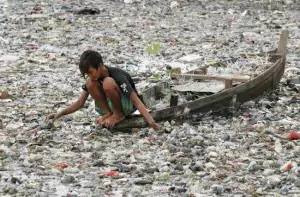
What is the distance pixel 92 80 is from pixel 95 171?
1067 millimetres

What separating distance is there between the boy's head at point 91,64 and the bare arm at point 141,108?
359mm

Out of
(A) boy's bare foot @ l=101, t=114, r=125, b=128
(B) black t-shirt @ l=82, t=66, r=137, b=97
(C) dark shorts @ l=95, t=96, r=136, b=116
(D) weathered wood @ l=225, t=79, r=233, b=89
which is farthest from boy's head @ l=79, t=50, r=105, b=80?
(D) weathered wood @ l=225, t=79, r=233, b=89

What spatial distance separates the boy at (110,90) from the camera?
21.3 ft

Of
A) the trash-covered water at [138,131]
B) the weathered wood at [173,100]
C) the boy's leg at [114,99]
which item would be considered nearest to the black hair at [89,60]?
the boy's leg at [114,99]

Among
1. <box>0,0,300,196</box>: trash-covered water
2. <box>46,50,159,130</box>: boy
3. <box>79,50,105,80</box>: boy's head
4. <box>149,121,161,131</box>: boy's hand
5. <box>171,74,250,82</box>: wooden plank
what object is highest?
<box>79,50,105,80</box>: boy's head

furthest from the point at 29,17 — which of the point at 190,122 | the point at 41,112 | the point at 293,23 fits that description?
the point at 190,122

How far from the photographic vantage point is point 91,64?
647cm

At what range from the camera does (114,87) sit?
260 inches

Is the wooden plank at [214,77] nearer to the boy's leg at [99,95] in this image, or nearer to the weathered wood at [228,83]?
the weathered wood at [228,83]

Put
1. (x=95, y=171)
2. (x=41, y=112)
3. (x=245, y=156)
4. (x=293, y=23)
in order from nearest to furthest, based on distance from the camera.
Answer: (x=95, y=171), (x=245, y=156), (x=41, y=112), (x=293, y=23)

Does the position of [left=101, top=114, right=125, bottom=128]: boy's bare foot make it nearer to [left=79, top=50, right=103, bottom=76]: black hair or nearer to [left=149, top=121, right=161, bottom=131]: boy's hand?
[left=149, top=121, right=161, bottom=131]: boy's hand

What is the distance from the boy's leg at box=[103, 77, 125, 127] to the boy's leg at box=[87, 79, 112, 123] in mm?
93

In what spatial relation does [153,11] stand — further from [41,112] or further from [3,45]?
[41,112]

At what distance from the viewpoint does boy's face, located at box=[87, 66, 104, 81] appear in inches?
256
